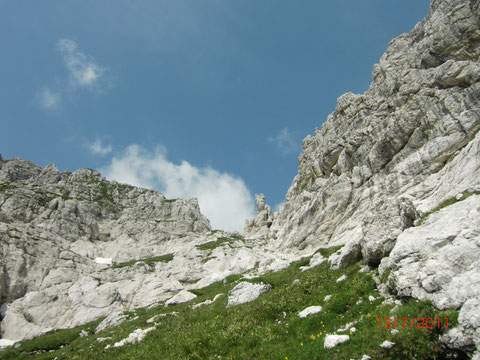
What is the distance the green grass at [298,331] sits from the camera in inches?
375

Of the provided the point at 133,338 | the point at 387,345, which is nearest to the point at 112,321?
the point at 133,338

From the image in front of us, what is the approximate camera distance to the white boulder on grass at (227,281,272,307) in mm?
22908

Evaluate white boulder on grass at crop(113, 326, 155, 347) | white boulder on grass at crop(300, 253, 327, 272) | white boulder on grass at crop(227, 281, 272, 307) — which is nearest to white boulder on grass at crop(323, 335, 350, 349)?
white boulder on grass at crop(227, 281, 272, 307)

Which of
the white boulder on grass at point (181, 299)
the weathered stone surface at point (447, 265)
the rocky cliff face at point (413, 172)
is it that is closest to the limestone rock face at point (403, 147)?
the rocky cliff face at point (413, 172)

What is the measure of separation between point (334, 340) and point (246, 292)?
44.1 feet

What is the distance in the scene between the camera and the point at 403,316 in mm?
10664

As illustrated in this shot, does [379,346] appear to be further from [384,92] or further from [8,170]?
[8,170]

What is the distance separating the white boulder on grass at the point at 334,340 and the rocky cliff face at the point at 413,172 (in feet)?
10.8

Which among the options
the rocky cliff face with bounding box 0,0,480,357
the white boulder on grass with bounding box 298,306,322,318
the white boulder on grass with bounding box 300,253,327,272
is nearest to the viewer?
the rocky cliff face with bounding box 0,0,480,357

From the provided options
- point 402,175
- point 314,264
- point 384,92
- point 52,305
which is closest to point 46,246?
point 52,305

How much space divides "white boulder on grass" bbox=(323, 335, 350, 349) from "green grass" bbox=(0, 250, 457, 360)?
0.19 m

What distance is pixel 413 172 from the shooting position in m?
46.5

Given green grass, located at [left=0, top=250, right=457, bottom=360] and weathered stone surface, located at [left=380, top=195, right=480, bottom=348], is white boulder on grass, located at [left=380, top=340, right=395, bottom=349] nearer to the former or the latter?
green grass, located at [left=0, top=250, right=457, bottom=360]

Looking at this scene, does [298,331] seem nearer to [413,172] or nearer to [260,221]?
[413,172]
